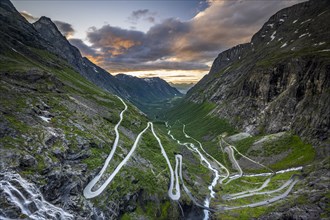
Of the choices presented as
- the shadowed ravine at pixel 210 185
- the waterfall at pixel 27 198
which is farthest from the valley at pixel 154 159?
the shadowed ravine at pixel 210 185

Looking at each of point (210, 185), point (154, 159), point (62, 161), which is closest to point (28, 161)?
point (62, 161)

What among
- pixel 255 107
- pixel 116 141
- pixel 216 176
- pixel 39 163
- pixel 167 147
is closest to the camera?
pixel 39 163

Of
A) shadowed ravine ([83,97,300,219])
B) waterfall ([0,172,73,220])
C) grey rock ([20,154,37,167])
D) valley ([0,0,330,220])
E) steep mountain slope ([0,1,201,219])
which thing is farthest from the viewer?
shadowed ravine ([83,97,300,219])

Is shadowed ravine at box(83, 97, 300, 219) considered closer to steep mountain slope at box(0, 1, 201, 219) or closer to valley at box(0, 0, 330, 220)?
valley at box(0, 0, 330, 220)

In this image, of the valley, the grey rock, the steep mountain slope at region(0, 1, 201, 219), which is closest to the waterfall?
the steep mountain slope at region(0, 1, 201, 219)

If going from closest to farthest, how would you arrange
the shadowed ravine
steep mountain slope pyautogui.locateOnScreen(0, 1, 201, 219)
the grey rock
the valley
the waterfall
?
1. the waterfall
2. steep mountain slope pyautogui.locateOnScreen(0, 1, 201, 219)
3. the grey rock
4. the valley
5. the shadowed ravine

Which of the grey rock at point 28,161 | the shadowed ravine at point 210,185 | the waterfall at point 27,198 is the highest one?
the grey rock at point 28,161

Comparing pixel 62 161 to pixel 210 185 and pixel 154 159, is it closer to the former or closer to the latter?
pixel 154 159

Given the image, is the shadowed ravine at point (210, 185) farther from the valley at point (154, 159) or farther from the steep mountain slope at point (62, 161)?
the steep mountain slope at point (62, 161)

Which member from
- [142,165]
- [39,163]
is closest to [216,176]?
[142,165]

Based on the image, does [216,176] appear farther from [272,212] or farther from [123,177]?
[123,177]

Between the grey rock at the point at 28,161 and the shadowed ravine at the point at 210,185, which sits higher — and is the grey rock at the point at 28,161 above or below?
above
